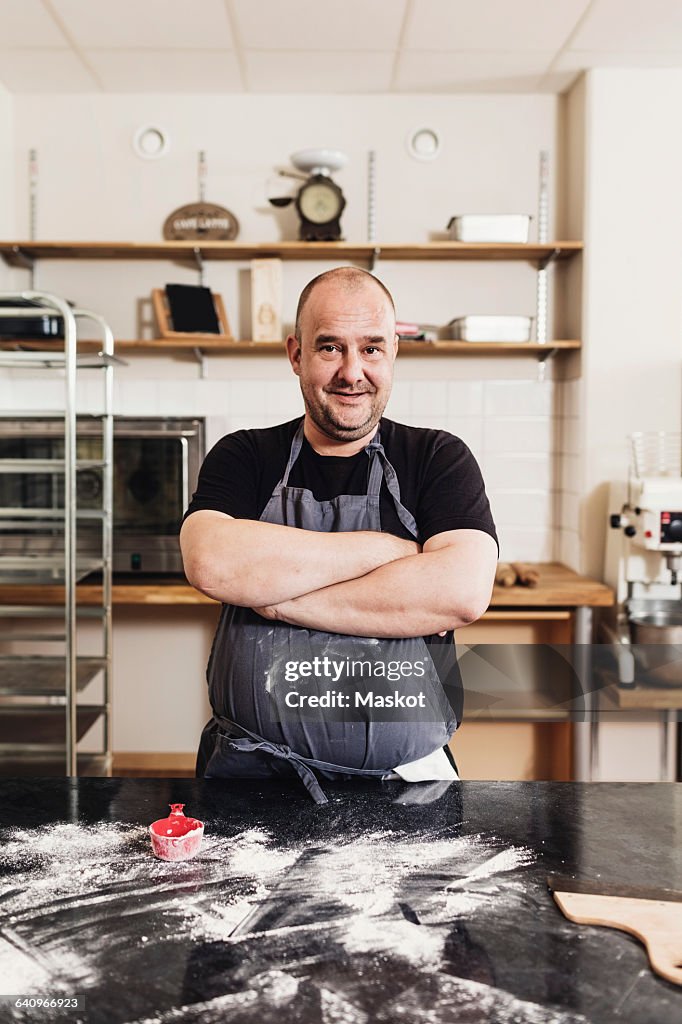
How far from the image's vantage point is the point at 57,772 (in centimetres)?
271

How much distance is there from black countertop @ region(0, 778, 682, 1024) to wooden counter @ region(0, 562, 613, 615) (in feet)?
5.10

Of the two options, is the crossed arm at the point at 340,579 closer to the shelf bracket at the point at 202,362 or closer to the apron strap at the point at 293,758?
the apron strap at the point at 293,758

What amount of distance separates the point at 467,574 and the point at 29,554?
2.10m

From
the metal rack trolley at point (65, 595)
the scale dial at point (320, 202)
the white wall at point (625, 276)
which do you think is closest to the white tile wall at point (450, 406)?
the white wall at point (625, 276)

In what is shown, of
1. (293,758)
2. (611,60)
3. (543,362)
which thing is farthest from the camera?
(543,362)

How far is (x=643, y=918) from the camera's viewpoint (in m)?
0.87

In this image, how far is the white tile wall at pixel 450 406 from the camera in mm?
3324

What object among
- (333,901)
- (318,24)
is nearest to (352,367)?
(333,901)

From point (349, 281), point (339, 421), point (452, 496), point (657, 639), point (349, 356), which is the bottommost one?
point (657, 639)

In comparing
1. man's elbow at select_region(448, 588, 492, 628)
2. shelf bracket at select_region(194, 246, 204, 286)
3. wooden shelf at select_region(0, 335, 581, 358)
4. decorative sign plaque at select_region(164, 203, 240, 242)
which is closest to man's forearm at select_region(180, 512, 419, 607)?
man's elbow at select_region(448, 588, 492, 628)

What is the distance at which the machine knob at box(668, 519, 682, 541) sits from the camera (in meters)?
2.58

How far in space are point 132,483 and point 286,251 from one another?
1.02 metres

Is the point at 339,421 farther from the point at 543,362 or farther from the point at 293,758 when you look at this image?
the point at 543,362

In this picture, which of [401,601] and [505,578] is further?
[505,578]
